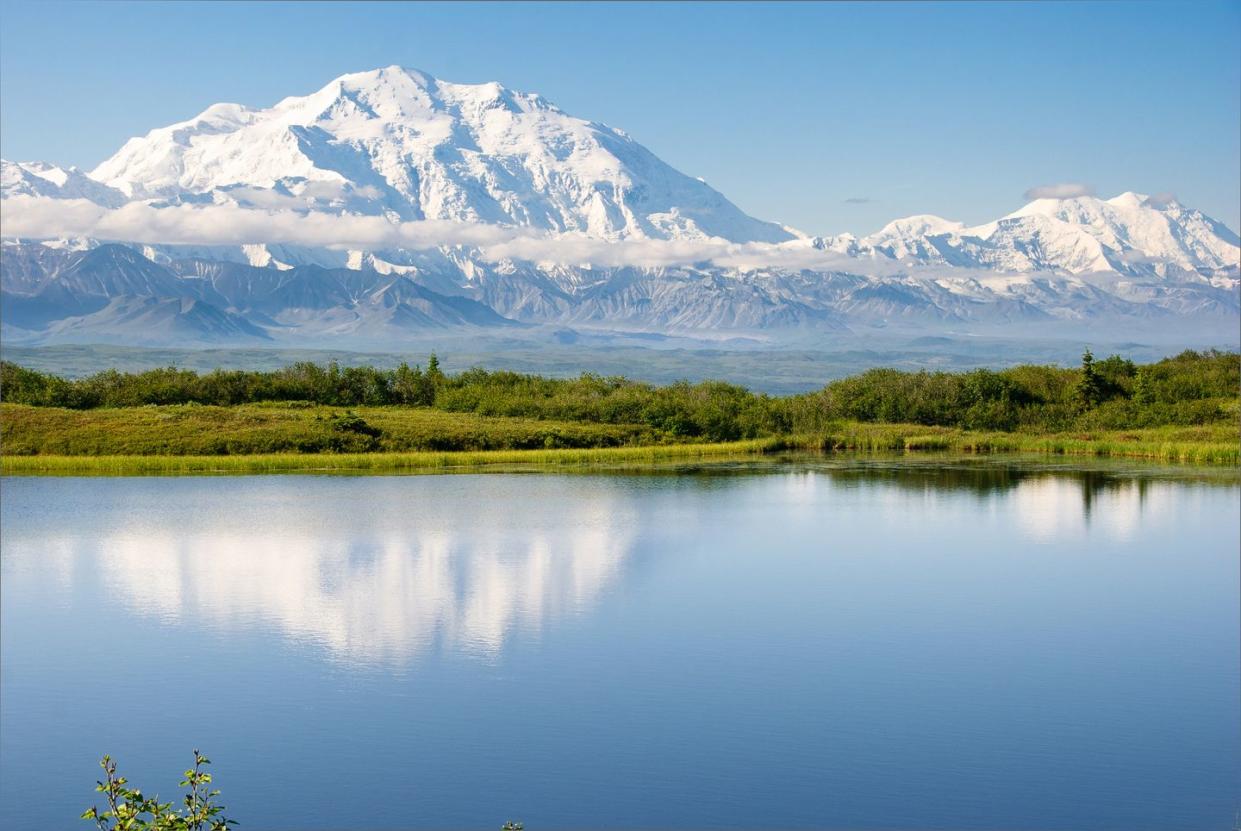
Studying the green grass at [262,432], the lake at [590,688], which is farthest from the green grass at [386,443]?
the lake at [590,688]

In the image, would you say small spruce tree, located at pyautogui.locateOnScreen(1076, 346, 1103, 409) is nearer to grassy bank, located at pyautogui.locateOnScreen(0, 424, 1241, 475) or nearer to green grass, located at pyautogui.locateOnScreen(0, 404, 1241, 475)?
grassy bank, located at pyautogui.locateOnScreen(0, 424, 1241, 475)

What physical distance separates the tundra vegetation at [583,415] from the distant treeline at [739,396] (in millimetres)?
111

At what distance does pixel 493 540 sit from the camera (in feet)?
112

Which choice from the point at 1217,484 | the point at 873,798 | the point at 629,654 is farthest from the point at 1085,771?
the point at 1217,484

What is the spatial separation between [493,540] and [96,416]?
3720 centimetres

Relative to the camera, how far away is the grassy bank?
182ft

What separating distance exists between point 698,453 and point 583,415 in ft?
30.8

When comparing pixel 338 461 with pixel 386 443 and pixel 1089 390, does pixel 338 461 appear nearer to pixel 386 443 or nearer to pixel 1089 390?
pixel 386 443

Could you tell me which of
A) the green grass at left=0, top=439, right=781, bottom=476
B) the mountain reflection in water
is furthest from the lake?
the green grass at left=0, top=439, right=781, bottom=476

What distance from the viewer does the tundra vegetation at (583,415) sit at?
202 ft

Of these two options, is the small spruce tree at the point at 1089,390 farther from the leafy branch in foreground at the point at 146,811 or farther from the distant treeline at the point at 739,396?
the leafy branch in foreground at the point at 146,811

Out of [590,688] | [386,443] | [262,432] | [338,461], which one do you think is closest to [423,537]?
[590,688]

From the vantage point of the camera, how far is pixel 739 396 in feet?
259

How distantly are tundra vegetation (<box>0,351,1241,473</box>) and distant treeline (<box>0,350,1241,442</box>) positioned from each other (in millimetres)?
111
